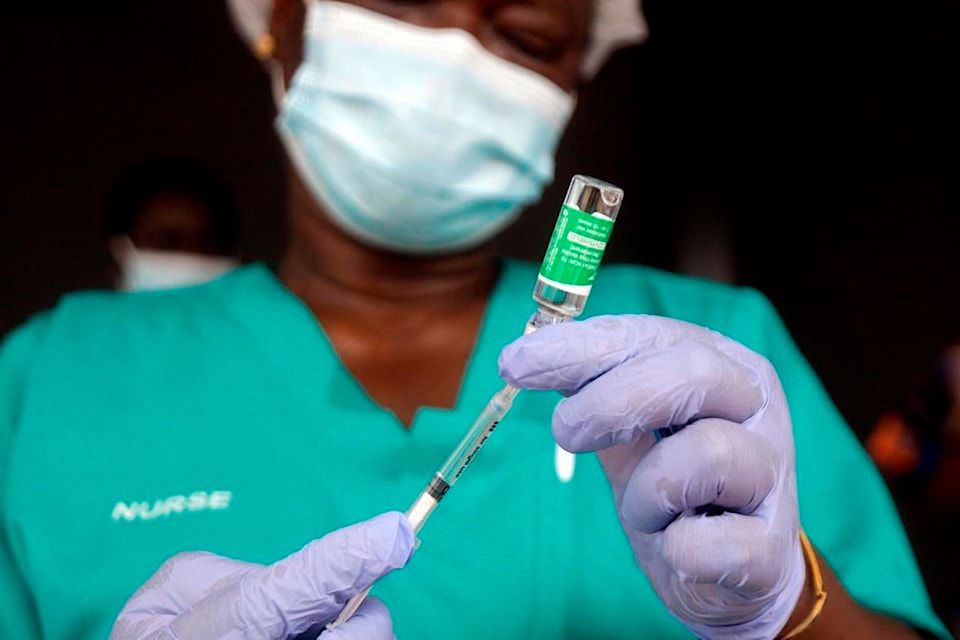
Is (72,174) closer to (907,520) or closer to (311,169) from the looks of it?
(311,169)

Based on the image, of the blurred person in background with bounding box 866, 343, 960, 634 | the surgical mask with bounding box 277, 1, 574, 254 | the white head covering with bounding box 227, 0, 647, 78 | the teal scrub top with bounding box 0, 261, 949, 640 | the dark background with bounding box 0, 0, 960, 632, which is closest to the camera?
the teal scrub top with bounding box 0, 261, 949, 640

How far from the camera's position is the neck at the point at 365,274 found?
2.90ft

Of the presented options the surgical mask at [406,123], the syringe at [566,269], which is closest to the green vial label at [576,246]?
the syringe at [566,269]

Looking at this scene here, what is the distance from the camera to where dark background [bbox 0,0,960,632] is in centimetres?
→ 184

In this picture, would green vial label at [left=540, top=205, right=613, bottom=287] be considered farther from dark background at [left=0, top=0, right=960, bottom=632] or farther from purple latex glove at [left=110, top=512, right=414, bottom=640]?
dark background at [left=0, top=0, right=960, bottom=632]

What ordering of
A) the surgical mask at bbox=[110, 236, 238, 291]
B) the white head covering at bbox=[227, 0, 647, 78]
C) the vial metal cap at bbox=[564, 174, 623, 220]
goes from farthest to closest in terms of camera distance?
the surgical mask at bbox=[110, 236, 238, 291] < the white head covering at bbox=[227, 0, 647, 78] < the vial metal cap at bbox=[564, 174, 623, 220]

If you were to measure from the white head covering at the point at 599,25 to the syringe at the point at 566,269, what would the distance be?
19.1 inches

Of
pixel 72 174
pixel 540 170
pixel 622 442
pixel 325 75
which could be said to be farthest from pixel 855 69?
pixel 72 174

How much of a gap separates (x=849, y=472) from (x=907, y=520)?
40.2 inches

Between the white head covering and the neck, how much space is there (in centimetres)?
21

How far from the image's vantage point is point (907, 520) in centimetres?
163

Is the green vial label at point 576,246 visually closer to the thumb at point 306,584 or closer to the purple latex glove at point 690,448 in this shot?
the purple latex glove at point 690,448

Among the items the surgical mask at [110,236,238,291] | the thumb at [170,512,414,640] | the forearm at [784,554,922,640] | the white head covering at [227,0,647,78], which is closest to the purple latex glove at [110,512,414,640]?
the thumb at [170,512,414,640]

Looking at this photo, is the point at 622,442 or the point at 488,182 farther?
the point at 488,182
